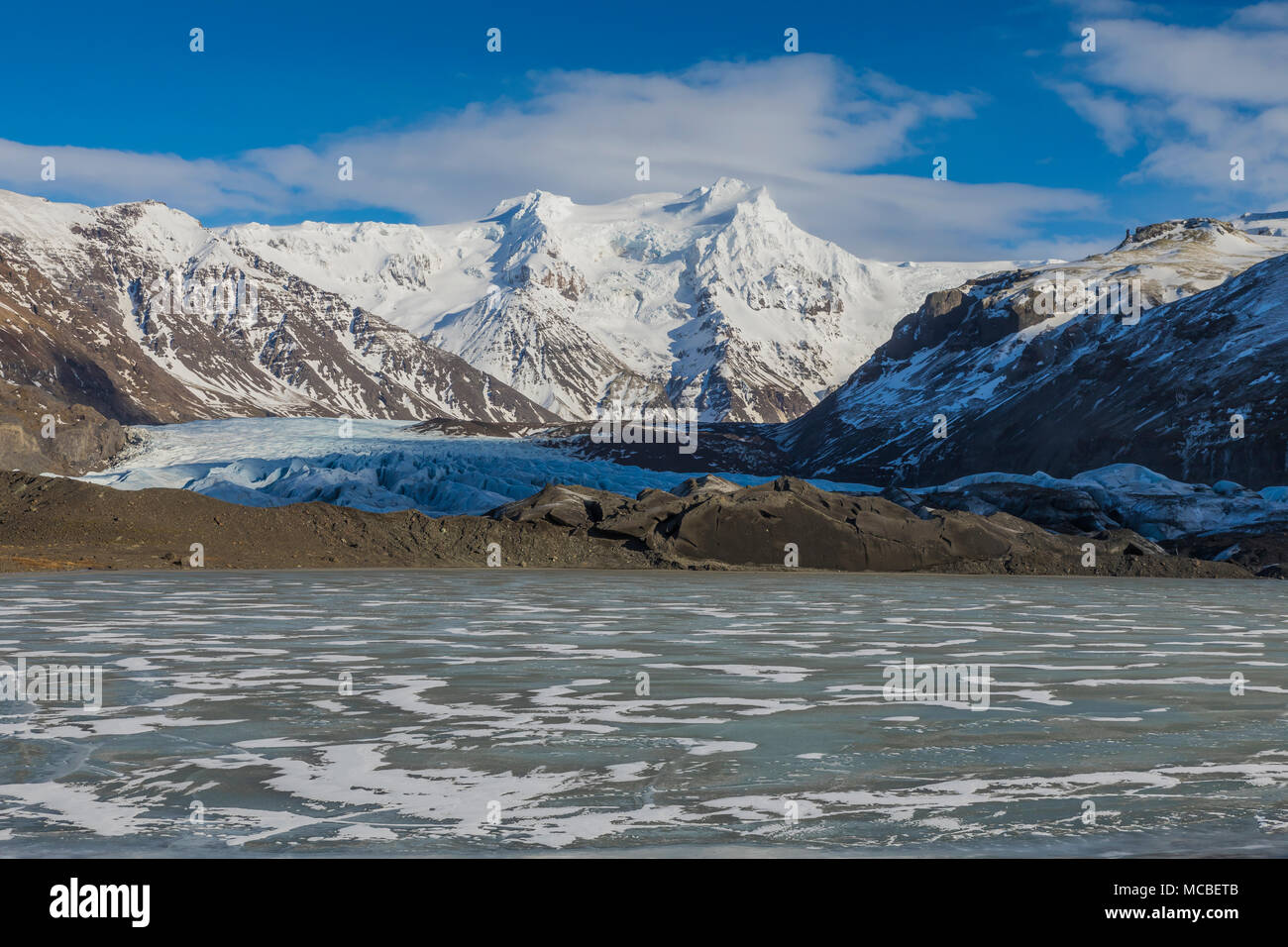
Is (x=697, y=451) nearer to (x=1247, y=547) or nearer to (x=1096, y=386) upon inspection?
(x=1096, y=386)

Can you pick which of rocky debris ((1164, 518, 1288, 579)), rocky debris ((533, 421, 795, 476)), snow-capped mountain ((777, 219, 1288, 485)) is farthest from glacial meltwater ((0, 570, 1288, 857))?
rocky debris ((533, 421, 795, 476))

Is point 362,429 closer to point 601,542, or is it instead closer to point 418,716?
point 601,542

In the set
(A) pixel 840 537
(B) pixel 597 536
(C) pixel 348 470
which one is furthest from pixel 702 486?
(C) pixel 348 470

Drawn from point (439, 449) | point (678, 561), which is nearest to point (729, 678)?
point (678, 561)

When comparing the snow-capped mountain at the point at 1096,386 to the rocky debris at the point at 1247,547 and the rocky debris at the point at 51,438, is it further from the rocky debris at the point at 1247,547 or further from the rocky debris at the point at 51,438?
the rocky debris at the point at 51,438

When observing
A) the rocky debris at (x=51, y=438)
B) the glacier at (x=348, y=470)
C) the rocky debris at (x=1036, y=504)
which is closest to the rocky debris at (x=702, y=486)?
the rocky debris at (x=1036, y=504)
